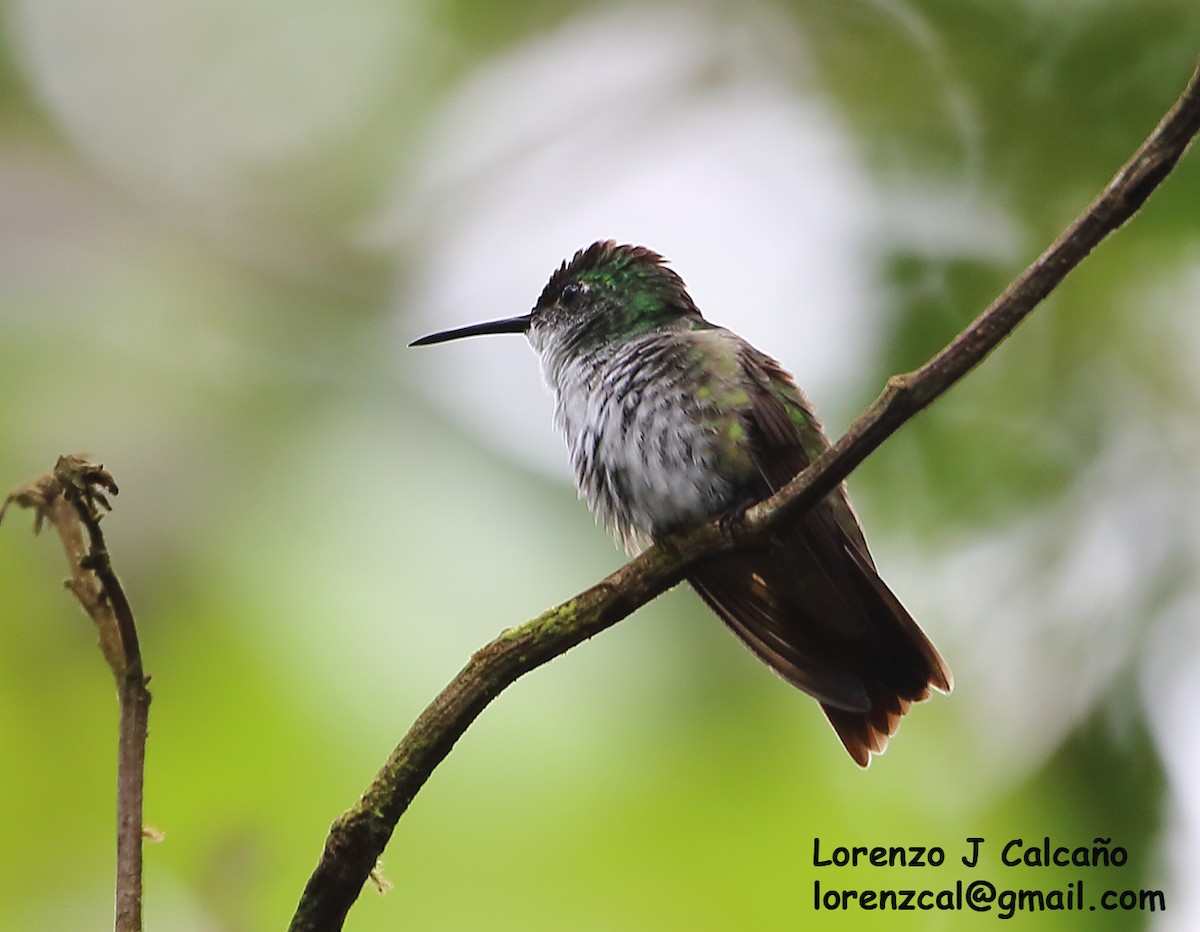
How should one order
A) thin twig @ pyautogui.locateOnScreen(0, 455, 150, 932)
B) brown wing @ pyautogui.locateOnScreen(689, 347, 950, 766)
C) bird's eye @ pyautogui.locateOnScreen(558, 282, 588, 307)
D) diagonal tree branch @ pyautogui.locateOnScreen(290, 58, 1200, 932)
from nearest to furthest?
thin twig @ pyautogui.locateOnScreen(0, 455, 150, 932)
diagonal tree branch @ pyautogui.locateOnScreen(290, 58, 1200, 932)
brown wing @ pyautogui.locateOnScreen(689, 347, 950, 766)
bird's eye @ pyautogui.locateOnScreen(558, 282, 588, 307)

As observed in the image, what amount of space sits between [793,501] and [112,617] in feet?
3.57

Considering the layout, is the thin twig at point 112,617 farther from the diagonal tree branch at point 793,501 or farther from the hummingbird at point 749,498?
the hummingbird at point 749,498

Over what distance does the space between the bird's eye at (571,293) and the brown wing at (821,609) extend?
0.86m

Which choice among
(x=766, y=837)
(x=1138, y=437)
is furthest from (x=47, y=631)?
(x=1138, y=437)

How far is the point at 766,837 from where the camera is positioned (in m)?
4.21

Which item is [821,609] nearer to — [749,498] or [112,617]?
[749,498]

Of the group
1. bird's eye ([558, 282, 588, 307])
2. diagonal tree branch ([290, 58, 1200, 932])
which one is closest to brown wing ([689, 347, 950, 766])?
bird's eye ([558, 282, 588, 307])

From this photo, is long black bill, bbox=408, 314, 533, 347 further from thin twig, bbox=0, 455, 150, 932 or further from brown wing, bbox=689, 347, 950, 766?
thin twig, bbox=0, 455, 150, 932

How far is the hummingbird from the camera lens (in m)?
3.17

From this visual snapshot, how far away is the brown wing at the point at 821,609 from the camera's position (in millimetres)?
3139

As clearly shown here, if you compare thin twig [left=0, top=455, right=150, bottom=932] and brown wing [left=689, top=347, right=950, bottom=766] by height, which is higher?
brown wing [left=689, top=347, right=950, bottom=766]

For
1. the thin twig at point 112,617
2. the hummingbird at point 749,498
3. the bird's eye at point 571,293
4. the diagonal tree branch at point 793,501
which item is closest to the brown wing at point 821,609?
the hummingbird at point 749,498

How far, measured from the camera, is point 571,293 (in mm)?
4234

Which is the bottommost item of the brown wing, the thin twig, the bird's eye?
the thin twig
